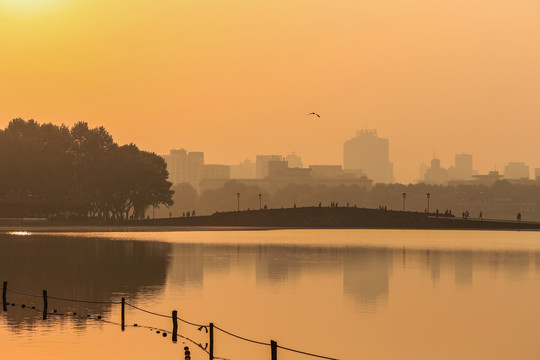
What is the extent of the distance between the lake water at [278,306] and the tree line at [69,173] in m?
102

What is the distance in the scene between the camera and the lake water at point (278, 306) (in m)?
32.2

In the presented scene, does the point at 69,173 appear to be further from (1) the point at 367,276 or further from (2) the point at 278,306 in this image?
(2) the point at 278,306

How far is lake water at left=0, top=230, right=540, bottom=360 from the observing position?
32219 mm

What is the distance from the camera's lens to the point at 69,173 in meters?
183

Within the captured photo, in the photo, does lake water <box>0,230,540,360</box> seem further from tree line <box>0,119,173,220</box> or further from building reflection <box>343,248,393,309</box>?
tree line <box>0,119,173,220</box>

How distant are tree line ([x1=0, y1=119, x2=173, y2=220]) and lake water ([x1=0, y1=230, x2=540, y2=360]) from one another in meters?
102

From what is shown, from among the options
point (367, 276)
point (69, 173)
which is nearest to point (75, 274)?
point (367, 276)

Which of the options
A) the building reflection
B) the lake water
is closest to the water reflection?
the lake water

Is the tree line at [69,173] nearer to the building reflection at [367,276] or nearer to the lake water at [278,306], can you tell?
the building reflection at [367,276]

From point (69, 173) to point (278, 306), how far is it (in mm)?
143858

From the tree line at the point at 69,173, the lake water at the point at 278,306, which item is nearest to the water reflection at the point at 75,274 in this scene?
the lake water at the point at 278,306

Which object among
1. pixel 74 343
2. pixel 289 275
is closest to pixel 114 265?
pixel 289 275

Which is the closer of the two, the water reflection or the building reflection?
the water reflection

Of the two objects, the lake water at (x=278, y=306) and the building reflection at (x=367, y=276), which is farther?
the building reflection at (x=367, y=276)
